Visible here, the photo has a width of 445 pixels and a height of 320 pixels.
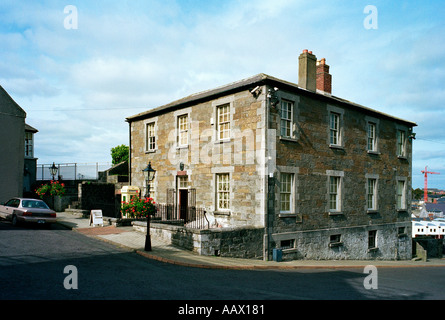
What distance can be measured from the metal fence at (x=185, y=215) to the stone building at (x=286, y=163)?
0.41 metres

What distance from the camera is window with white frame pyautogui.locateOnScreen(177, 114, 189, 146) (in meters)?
20.4

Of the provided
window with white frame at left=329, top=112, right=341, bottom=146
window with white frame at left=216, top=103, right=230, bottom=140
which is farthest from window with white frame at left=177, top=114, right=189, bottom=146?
window with white frame at left=329, top=112, right=341, bottom=146

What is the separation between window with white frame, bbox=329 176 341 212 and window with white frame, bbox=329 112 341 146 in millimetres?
1991

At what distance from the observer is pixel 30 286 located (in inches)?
317

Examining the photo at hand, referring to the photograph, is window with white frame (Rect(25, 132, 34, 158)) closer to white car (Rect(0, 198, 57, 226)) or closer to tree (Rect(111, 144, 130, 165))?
white car (Rect(0, 198, 57, 226))

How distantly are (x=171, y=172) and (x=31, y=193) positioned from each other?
14104 millimetres

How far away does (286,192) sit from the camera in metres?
17.0

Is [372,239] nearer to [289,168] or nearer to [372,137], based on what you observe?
[372,137]

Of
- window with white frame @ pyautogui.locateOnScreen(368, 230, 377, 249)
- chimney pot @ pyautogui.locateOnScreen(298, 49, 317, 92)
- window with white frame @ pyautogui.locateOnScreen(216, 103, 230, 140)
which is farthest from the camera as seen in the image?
window with white frame @ pyautogui.locateOnScreen(368, 230, 377, 249)

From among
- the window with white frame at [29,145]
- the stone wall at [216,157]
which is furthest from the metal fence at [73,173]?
the stone wall at [216,157]

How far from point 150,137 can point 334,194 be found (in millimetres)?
11945

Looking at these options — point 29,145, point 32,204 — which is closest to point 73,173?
point 29,145

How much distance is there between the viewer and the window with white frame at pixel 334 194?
19.5m

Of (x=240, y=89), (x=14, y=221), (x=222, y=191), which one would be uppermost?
(x=240, y=89)
